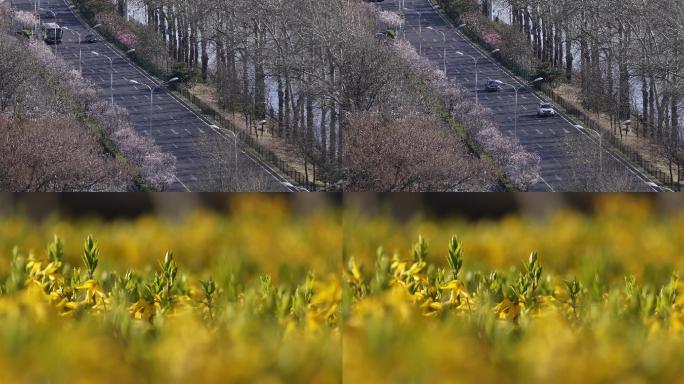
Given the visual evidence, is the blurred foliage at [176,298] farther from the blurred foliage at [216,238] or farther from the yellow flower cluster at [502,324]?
the yellow flower cluster at [502,324]

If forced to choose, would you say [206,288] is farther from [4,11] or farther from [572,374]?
[4,11]

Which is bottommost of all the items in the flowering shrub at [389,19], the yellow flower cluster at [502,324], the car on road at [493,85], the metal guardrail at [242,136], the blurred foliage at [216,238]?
Result: the yellow flower cluster at [502,324]

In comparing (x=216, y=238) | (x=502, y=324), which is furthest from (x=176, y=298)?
(x=502, y=324)

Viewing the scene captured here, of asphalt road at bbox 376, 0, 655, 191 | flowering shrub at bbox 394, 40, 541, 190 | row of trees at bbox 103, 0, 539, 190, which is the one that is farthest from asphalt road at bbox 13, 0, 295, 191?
asphalt road at bbox 376, 0, 655, 191

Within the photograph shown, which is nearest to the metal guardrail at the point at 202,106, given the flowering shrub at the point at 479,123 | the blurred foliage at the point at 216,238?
the flowering shrub at the point at 479,123

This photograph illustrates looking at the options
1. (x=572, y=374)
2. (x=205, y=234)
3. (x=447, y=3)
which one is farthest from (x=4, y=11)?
(x=572, y=374)

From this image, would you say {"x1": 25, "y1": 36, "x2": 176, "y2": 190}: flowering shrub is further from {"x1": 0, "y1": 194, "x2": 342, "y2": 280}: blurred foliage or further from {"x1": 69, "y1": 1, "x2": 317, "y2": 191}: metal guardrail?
{"x1": 0, "y1": 194, "x2": 342, "y2": 280}: blurred foliage
